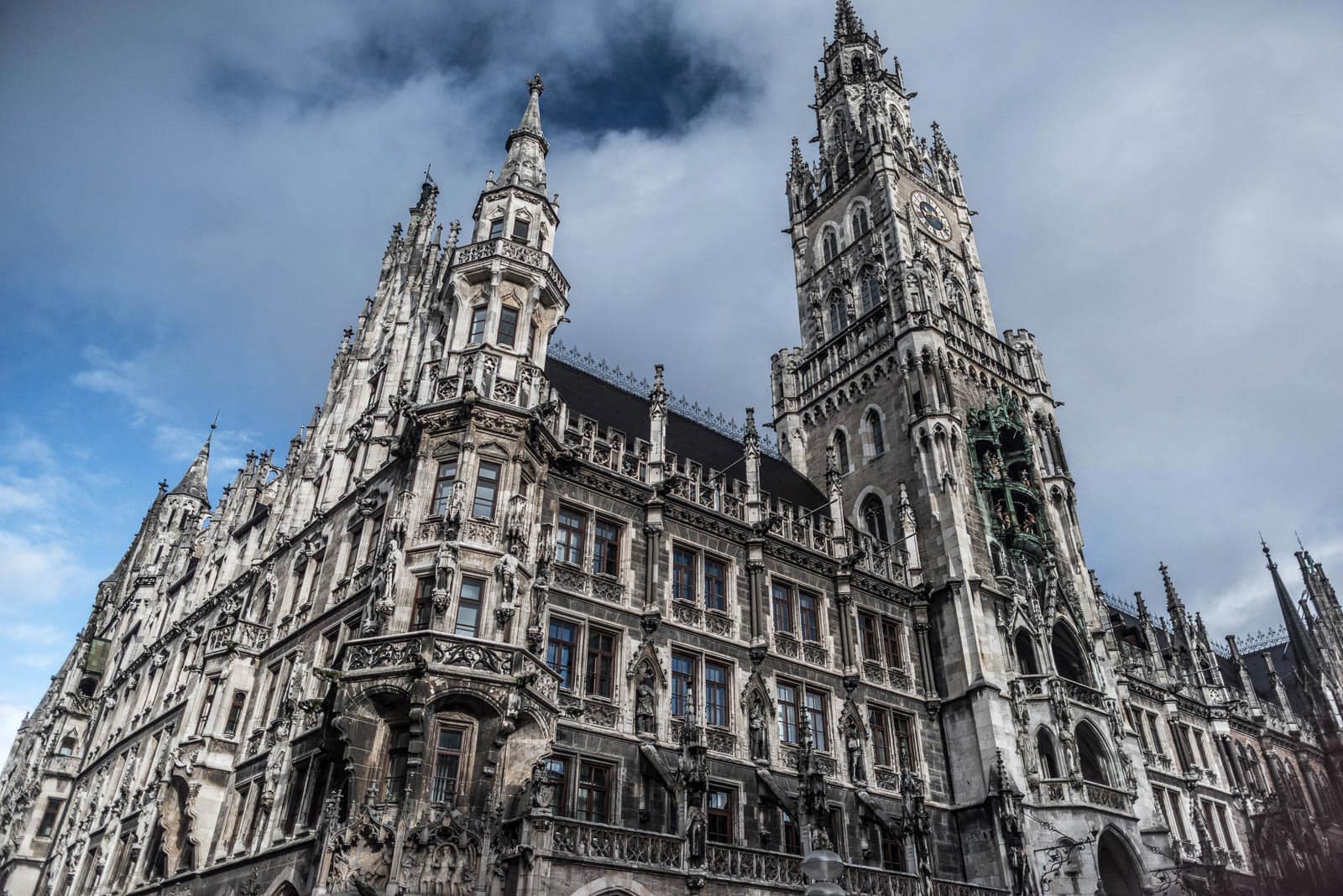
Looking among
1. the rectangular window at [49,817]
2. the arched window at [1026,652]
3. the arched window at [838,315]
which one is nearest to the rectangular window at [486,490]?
the arched window at [1026,652]

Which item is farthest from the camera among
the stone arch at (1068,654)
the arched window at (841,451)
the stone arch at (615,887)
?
the arched window at (841,451)

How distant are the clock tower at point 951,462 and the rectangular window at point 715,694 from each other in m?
8.27

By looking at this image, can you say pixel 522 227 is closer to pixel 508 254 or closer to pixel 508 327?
pixel 508 254

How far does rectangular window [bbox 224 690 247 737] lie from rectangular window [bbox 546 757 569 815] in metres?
11.8

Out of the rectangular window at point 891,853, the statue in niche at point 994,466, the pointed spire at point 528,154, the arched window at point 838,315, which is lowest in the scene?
the rectangular window at point 891,853

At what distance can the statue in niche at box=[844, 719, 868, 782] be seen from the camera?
2820 centimetres

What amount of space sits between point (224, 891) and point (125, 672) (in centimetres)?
2426

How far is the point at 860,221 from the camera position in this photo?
48188 millimetres

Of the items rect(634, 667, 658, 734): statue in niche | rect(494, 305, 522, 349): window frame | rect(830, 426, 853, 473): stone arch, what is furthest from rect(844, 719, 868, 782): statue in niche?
rect(494, 305, 522, 349): window frame

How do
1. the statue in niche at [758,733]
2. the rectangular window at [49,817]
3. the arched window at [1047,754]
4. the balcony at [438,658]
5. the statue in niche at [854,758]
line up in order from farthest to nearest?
1. the rectangular window at [49,817]
2. the arched window at [1047,754]
3. the statue in niche at [854,758]
4. the statue in niche at [758,733]
5. the balcony at [438,658]

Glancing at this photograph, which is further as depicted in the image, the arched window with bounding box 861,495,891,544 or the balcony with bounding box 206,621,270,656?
the arched window with bounding box 861,495,891,544

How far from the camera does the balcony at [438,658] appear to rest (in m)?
20.6

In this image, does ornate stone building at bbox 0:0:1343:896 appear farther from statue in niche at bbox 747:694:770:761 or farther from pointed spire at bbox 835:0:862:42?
pointed spire at bbox 835:0:862:42

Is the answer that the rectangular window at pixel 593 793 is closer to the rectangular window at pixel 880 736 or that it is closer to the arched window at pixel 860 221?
the rectangular window at pixel 880 736
